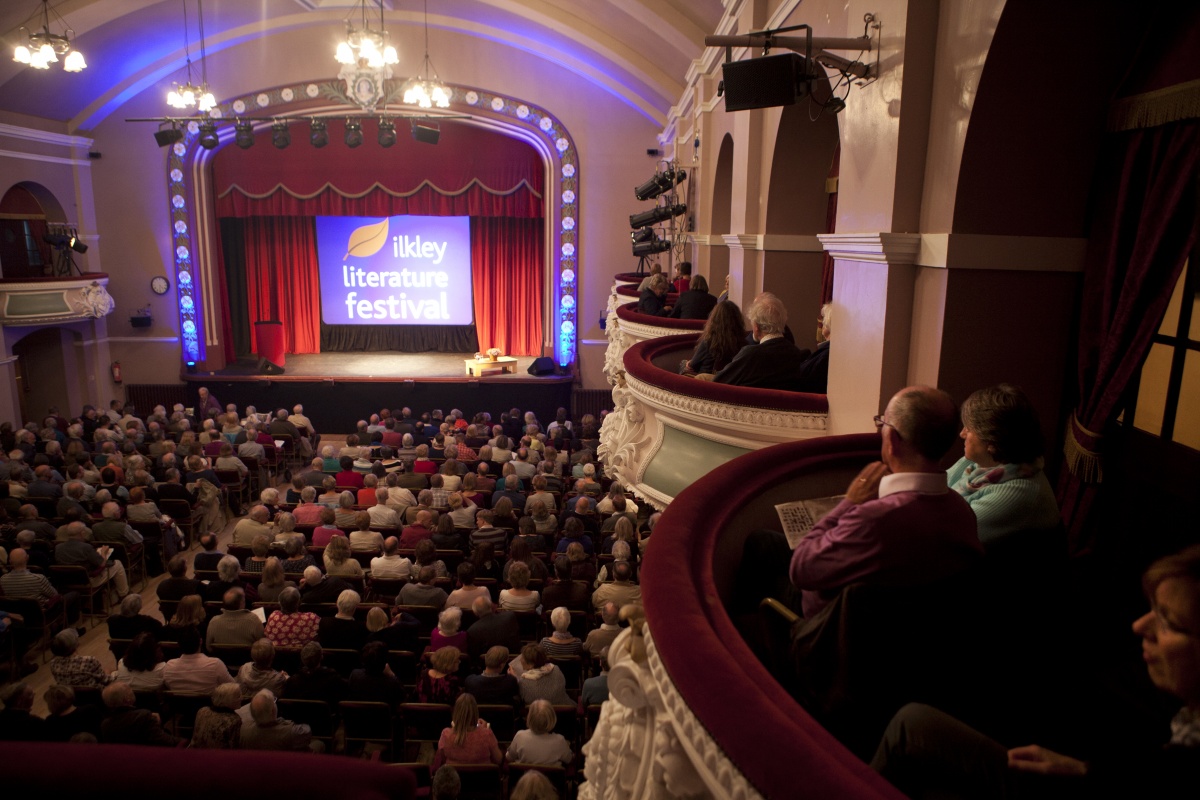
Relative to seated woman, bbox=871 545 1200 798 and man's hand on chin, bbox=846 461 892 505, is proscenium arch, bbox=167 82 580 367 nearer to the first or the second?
man's hand on chin, bbox=846 461 892 505

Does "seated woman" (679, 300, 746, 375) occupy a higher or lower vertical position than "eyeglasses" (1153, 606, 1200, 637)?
higher

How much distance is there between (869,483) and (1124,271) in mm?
1726

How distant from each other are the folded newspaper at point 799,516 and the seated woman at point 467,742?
2.31 metres

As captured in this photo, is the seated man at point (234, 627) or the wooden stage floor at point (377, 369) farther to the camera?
the wooden stage floor at point (377, 369)

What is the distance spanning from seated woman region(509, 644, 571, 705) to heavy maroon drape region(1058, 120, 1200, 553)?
8.89 feet

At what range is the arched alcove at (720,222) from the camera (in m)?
8.94

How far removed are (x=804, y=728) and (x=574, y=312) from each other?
568 inches

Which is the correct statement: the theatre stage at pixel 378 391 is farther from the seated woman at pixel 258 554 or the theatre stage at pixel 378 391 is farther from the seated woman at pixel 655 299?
the seated woman at pixel 258 554

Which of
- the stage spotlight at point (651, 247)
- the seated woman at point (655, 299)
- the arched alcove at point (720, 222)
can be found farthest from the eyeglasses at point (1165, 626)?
the stage spotlight at point (651, 247)

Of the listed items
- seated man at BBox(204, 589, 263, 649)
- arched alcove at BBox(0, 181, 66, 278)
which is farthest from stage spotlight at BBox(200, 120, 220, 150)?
seated man at BBox(204, 589, 263, 649)

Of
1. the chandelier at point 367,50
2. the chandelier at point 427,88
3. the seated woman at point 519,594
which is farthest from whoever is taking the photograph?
the chandelier at point 427,88

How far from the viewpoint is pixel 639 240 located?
10.8m

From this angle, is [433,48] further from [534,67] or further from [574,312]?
[574,312]

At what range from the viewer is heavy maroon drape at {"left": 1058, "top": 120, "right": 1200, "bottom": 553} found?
2.75 metres
